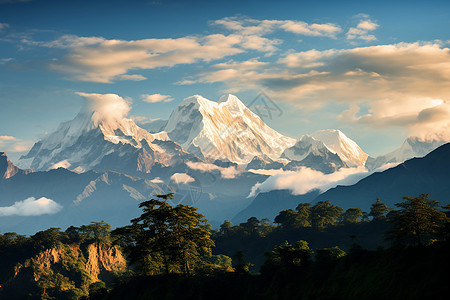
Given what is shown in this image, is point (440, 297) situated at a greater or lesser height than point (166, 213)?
lesser

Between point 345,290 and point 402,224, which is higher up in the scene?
point 402,224

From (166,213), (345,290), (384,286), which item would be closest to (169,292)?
(166,213)

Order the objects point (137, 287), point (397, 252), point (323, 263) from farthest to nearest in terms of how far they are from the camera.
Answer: point (137, 287)
point (323, 263)
point (397, 252)

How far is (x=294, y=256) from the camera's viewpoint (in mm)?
97188

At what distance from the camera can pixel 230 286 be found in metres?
101

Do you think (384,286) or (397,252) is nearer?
(384,286)

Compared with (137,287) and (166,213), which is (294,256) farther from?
(137,287)

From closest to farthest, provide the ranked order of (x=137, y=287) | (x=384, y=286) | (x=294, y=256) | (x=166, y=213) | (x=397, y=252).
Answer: (x=384, y=286) < (x=397, y=252) < (x=294, y=256) < (x=166, y=213) < (x=137, y=287)

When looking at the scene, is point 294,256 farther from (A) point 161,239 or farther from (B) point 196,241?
(A) point 161,239

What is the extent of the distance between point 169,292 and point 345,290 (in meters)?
42.0

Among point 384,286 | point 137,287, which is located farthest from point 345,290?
point 137,287

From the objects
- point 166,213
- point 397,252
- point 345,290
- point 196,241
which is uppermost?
point 166,213

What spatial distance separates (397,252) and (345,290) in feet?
35.4

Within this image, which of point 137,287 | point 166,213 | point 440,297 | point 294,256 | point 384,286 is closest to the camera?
point 440,297
